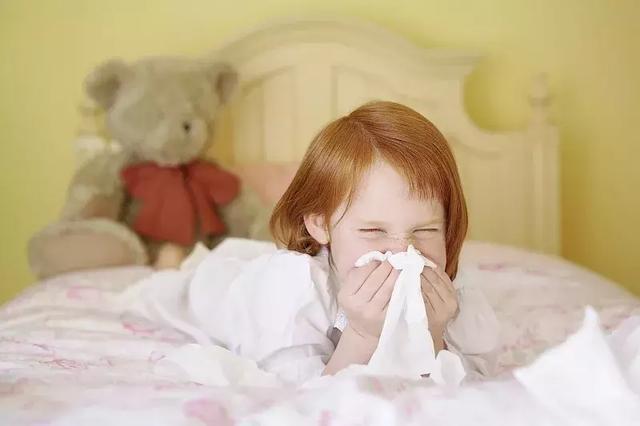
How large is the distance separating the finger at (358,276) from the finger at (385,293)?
22 mm

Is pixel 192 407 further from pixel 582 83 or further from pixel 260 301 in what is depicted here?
pixel 582 83

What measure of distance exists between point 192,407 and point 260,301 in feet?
1.55

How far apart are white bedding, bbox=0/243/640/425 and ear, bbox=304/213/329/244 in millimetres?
271

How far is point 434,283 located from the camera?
929 millimetres

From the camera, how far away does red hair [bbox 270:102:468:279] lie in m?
0.95

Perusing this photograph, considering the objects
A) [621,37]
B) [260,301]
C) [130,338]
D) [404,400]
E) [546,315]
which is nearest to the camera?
[404,400]

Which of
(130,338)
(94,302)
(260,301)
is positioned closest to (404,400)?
(260,301)

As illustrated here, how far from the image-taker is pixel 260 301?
108 centimetres

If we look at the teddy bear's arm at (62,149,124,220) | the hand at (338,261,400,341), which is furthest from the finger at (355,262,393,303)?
the teddy bear's arm at (62,149,124,220)

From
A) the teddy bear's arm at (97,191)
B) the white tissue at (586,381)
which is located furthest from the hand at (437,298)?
the teddy bear's arm at (97,191)

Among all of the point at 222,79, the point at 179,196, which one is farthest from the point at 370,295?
the point at 222,79

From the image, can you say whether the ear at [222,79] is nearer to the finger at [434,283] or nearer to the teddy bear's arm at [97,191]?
the teddy bear's arm at [97,191]

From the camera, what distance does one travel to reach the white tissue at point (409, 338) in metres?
0.84

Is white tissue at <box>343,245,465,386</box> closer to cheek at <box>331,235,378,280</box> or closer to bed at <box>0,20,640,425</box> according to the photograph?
cheek at <box>331,235,378,280</box>
